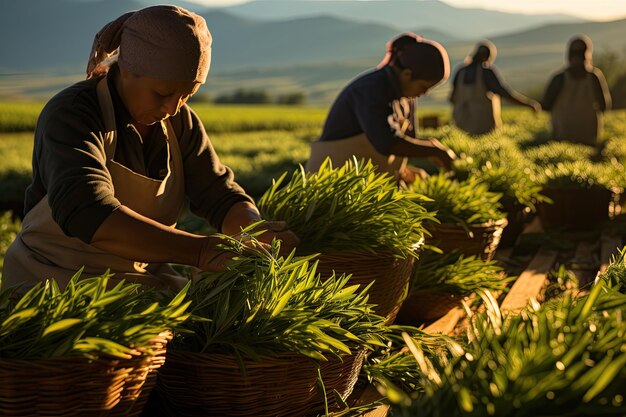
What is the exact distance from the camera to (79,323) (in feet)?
6.26

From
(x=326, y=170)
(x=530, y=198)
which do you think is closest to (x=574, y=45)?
(x=530, y=198)

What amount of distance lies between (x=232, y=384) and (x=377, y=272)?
963 mm

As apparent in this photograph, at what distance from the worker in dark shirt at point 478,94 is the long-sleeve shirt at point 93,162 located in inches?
344

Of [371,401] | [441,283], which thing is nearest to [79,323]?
[371,401]

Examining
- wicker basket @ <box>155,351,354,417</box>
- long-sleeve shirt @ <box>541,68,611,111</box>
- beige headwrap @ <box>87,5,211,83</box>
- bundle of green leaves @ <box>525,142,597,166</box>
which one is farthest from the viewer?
long-sleeve shirt @ <box>541,68,611,111</box>

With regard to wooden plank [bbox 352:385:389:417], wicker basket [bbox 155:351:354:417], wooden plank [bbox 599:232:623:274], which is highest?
wicker basket [bbox 155:351:354:417]

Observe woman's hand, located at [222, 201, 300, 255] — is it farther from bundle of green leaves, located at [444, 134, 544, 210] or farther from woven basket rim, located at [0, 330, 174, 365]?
bundle of green leaves, located at [444, 134, 544, 210]

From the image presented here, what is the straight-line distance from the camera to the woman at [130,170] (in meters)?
2.38

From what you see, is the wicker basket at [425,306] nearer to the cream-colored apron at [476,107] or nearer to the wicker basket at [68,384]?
the wicker basket at [68,384]

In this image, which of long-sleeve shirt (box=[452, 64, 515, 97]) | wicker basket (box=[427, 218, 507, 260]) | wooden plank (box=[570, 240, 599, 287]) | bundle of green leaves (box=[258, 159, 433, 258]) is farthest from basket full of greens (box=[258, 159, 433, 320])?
long-sleeve shirt (box=[452, 64, 515, 97])

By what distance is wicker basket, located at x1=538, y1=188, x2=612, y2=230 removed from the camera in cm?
613

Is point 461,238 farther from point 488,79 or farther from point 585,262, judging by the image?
point 488,79

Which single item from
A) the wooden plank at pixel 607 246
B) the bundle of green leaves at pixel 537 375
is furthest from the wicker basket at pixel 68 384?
the wooden plank at pixel 607 246

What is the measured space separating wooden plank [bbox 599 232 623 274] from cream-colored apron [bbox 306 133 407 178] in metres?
1.30
